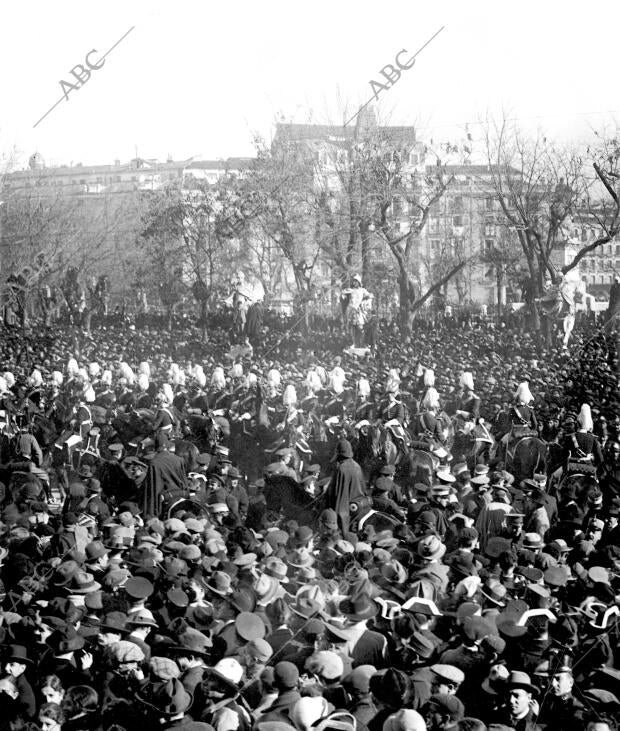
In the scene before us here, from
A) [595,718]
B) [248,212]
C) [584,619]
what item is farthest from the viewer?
[248,212]

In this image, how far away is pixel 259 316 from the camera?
57.0 ft

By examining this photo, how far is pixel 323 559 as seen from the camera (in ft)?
22.5

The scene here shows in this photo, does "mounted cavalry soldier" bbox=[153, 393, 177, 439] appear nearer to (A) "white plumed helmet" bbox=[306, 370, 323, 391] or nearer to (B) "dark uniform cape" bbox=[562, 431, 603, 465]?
(A) "white plumed helmet" bbox=[306, 370, 323, 391]

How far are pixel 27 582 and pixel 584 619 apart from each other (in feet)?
11.8

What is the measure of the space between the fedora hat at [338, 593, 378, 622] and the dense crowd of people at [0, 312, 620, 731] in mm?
14

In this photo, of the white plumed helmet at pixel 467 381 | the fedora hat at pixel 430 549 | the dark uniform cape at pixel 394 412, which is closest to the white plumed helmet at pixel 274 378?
the dark uniform cape at pixel 394 412

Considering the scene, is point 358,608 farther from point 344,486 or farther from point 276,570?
point 344,486

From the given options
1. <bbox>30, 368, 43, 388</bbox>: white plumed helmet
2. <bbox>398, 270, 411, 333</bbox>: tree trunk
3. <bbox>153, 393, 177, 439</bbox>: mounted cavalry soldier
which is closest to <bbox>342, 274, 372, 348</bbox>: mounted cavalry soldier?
<bbox>398, 270, 411, 333</bbox>: tree trunk

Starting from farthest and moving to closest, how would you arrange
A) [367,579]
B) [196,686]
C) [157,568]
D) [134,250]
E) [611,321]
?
[134,250], [611,321], [157,568], [367,579], [196,686]

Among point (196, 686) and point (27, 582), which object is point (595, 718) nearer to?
point (196, 686)

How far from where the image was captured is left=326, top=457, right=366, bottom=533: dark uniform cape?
30.0 ft

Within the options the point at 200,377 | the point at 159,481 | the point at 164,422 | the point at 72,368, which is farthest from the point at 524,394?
the point at 72,368

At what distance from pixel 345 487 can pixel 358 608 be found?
3.63 meters

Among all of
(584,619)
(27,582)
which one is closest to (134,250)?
(27,582)
